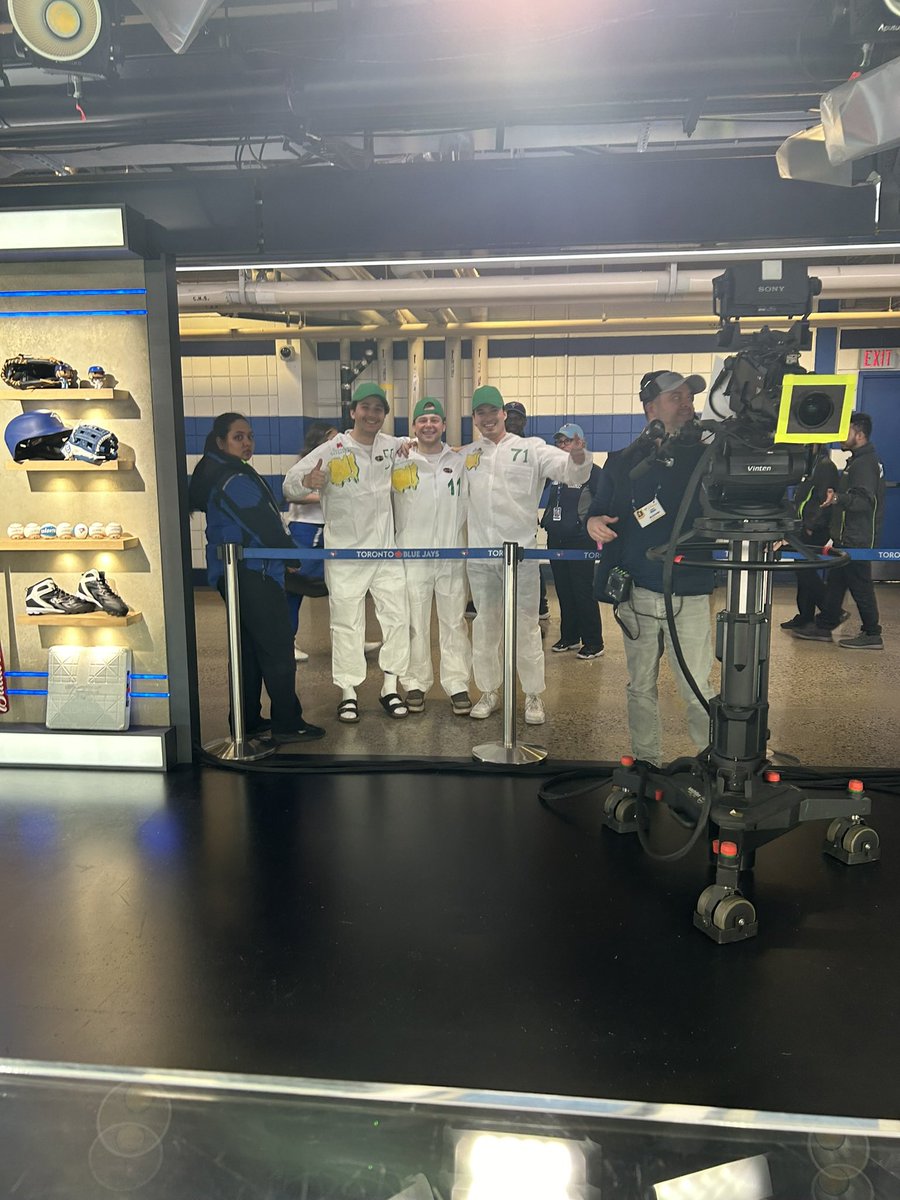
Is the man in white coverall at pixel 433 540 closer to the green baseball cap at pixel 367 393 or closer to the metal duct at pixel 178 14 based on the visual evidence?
the green baseball cap at pixel 367 393

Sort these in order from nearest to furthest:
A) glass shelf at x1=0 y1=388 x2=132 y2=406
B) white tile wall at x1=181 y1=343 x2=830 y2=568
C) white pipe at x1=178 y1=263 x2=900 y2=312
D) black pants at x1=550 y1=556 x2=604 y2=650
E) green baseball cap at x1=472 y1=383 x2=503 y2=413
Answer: glass shelf at x1=0 y1=388 x2=132 y2=406
green baseball cap at x1=472 y1=383 x2=503 y2=413
white tile wall at x1=181 y1=343 x2=830 y2=568
white pipe at x1=178 y1=263 x2=900 y2=312
black pants at x1=550 y1=556 x2=604 y2=650

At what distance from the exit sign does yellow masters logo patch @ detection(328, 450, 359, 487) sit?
529 cm

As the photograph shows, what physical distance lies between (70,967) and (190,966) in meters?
0.32

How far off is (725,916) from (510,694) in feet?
5.46

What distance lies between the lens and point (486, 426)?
4316 mm

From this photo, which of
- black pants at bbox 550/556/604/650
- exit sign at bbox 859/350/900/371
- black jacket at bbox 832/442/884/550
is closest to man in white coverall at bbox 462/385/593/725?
black pants at bbox 550/556/604/650

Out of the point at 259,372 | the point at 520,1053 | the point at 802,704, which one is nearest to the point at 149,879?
the point at 520,1053

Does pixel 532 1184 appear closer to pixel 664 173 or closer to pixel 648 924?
pixel 648 924

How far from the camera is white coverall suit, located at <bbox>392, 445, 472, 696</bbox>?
175 inches

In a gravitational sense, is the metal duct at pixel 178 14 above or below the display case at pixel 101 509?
above

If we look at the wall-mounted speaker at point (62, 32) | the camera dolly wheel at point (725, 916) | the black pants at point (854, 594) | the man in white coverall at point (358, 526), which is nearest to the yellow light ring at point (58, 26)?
the wall-mounted speaker at point (62, 32)

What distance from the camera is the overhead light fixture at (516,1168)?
1.57 metres

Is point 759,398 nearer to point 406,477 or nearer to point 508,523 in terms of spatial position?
point 508,523

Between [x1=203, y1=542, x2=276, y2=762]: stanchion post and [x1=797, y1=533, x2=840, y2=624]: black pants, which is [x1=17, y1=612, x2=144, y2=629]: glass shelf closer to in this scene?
[x1=203, y1=542, x2=276, y2=762]: stanchion post
